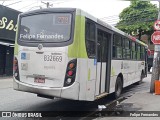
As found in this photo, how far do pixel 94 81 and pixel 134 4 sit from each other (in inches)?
1420

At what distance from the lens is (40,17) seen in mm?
7883

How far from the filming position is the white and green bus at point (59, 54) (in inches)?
283

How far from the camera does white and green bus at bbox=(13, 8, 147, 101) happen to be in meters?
7.19

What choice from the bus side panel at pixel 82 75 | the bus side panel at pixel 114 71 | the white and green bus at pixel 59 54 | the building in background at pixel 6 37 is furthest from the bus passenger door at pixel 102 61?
the building in background at pixel 6 37

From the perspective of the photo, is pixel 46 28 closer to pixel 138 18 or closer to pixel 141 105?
pixel 141 105

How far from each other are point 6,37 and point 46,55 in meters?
15.6

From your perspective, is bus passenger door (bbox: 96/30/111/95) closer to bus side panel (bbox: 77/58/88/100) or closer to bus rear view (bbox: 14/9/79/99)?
bus side panel (bbox: 77/58/88/100)

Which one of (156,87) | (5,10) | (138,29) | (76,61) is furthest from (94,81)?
(138,29)

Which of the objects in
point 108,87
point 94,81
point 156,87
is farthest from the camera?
point 156,87

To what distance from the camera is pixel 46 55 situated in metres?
7.43

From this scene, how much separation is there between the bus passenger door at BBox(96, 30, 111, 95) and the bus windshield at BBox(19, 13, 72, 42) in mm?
1497

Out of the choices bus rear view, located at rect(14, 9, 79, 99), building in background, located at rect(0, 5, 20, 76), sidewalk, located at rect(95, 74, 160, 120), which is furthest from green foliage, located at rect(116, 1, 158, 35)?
bus rear view, located at rect(14, 9, 79, 99)

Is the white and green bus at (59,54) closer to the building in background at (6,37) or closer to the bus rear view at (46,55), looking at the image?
the bus rear view at (46,55)

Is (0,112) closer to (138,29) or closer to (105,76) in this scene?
(105,76)
